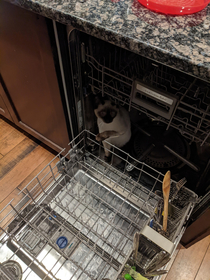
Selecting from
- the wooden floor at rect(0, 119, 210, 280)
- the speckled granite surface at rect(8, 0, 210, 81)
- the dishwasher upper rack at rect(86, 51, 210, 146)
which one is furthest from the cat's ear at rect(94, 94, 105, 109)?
the wooden floor at rect(0, 119, 210, 280)

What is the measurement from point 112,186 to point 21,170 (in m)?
0.69

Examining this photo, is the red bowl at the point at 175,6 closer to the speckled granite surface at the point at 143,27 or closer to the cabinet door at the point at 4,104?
the speckled granite surface at the point at 143,27

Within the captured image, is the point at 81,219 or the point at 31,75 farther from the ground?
the point at 31,75

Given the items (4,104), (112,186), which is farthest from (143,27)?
(4,104)

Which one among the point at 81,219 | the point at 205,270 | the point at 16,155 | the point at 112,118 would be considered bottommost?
the point at 81,219

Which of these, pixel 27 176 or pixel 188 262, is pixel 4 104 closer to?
pixel 27 176

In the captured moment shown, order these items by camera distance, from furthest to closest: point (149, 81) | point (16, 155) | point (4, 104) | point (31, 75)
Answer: point (16, 155) → point (4, 104) → point (31, 75) → point (149, 81)

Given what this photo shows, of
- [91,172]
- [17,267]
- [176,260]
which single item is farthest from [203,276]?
[17,267]

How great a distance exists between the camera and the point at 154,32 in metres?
0.50

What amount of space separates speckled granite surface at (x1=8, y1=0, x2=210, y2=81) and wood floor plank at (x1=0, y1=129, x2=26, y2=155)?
1006mm

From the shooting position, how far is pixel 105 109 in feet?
3.34

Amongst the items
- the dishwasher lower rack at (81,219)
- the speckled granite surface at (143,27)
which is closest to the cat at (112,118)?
the dishwasher lower rack at (81,219)

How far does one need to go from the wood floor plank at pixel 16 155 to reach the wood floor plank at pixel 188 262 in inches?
42.9

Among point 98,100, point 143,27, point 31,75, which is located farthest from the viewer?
point 98,100
